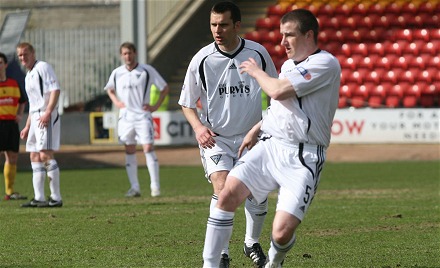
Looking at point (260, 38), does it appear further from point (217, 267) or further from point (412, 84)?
point (217, 267)

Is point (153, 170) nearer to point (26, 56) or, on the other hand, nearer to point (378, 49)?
point (26, 56)

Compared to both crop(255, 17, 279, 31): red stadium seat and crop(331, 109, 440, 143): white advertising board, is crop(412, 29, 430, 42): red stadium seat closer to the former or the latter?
crop(255, 17, 279, 31): red stadium seat

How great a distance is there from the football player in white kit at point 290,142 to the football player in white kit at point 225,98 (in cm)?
112

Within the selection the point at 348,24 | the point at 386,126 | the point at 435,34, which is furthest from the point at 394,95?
the point at 386,126

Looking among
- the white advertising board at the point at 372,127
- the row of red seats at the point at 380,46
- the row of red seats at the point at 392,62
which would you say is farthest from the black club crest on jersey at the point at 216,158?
the row of red seats at the point at 392,62

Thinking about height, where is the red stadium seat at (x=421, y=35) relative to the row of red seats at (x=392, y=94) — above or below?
above

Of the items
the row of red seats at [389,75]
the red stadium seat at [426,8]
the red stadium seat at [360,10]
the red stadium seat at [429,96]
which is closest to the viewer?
the red stadium seat at [429,96]

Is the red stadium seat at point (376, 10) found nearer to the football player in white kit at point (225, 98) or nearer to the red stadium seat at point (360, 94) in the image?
the red stadium seat at point (360, 94)

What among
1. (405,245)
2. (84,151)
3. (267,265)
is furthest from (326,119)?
(84,151)

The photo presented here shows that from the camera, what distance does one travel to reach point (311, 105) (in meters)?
7.14

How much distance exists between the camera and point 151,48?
31.2 m

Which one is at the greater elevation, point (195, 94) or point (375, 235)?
point (195, 94)

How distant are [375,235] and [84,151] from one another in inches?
717

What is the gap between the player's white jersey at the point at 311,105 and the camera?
7.05m
